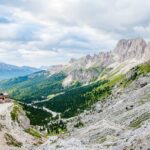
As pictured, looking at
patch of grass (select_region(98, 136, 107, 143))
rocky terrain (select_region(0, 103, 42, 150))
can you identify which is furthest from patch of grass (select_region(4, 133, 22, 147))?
patch of grass (select_region(98, 136, 107, 143))

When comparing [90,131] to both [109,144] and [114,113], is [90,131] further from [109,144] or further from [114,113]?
[114,113]

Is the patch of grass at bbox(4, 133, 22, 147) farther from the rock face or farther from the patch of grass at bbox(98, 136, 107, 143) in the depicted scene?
the patch of grass at bbox(98, 136, 107, 143)

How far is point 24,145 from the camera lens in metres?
157

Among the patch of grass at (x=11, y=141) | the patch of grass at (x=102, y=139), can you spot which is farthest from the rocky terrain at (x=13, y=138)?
the patch of grass at (x=102, y=139)

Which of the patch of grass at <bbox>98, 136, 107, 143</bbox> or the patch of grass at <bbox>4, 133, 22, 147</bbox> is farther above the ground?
the patch of grass at <bbox>98, 136, 107, 143</bbox>

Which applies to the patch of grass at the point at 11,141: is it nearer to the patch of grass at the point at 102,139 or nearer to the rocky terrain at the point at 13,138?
the rocky terrain at the point at 13,138

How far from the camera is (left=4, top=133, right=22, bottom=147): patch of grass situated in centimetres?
15315

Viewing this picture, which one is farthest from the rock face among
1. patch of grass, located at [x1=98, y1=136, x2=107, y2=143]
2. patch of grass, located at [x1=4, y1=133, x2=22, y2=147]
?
patch of grass, located at [x1=98, y1=136, x2=107, y2=143]

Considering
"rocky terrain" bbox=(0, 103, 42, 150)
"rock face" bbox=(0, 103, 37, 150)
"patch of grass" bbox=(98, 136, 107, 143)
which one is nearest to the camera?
"patch of grass" bbox=(98, 136, 107, 143)

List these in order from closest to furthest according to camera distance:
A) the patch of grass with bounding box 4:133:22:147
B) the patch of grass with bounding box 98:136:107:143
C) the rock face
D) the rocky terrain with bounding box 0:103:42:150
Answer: the patch of grass with bounding box 98:136:107:143 < the rock face < the rocky terrain with bounding box 0:103:42:150 < the patch of grass with bounding box 4:133:22:147

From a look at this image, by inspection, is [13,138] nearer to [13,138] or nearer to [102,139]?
[13,138]

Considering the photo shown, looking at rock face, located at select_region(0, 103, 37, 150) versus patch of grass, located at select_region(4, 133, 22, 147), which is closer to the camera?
rock face, located at select_region(0, 103, 37, 150)

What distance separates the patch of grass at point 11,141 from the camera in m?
153

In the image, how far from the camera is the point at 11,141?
155500 millimetres
